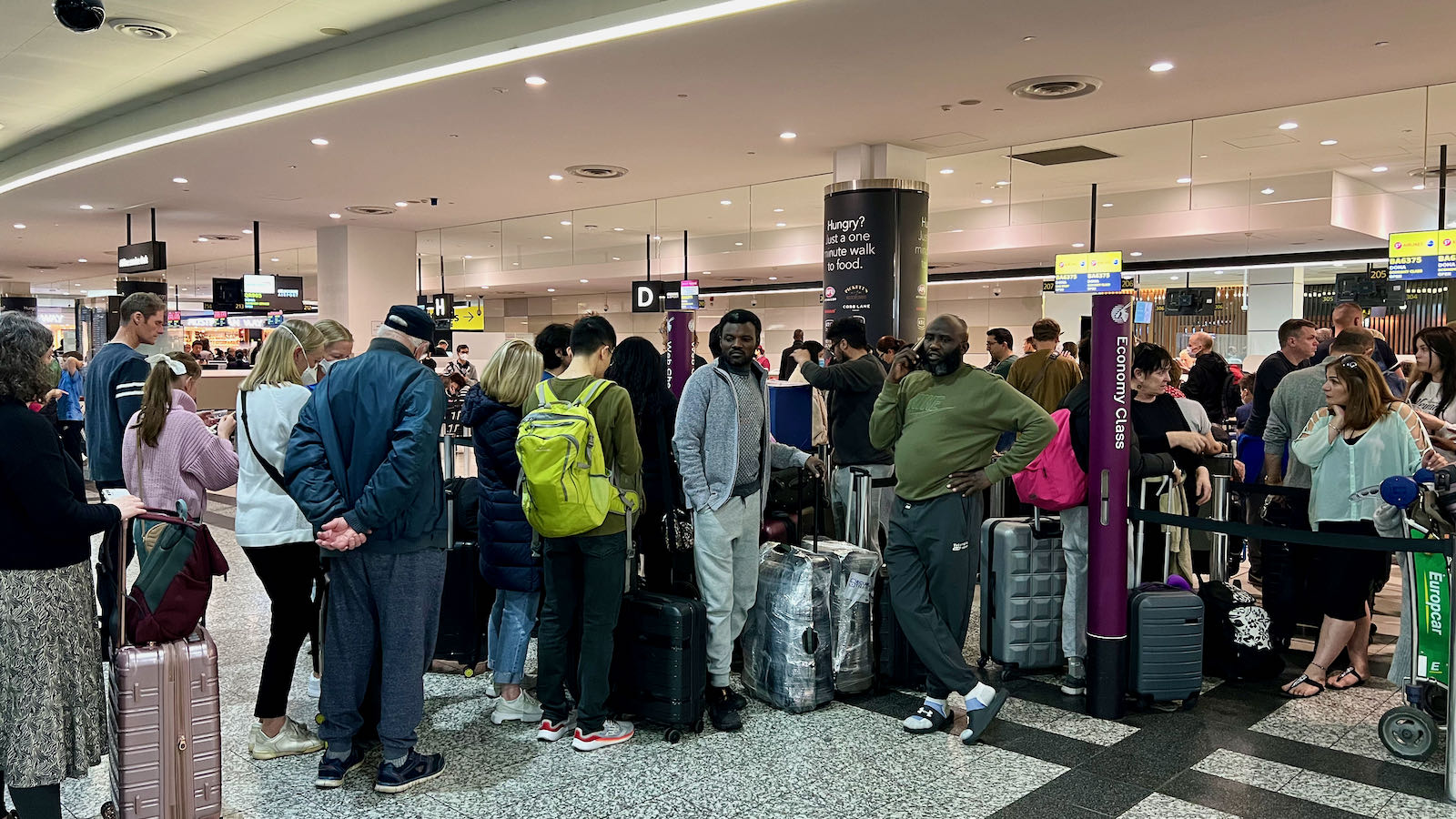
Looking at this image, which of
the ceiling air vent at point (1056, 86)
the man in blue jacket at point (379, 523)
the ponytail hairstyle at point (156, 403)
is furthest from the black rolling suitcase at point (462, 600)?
the ceiling air vent at point (1056, 86)

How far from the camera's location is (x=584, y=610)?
3.60m

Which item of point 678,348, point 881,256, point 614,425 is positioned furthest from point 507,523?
point 881,256

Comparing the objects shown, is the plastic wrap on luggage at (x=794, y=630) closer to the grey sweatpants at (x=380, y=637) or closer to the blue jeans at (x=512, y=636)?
the blue jeans at (x=512, y=636)

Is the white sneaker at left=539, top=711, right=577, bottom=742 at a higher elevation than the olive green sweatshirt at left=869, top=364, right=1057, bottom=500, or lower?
lower

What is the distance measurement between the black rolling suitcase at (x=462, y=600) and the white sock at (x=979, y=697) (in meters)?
2.03

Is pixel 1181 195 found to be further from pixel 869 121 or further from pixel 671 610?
pixel 671 610

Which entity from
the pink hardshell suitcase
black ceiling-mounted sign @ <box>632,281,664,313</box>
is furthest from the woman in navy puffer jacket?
black ceiling-mounted sign @ <box>632,281,664,313</box>

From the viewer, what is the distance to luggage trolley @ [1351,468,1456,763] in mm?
3420

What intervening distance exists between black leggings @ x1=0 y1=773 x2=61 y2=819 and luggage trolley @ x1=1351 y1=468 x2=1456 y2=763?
411cm

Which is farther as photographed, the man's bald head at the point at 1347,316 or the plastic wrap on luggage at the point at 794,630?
the man's bald head at the point at 1347,316

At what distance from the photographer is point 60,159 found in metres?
11.0

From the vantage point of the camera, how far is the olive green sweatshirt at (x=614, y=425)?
3.58 metres

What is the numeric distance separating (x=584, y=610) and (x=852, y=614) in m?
1.13

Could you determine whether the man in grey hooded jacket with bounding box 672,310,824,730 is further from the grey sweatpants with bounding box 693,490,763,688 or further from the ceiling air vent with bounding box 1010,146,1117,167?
the ceiling air vent with bounding box 1010,146,1117,167
